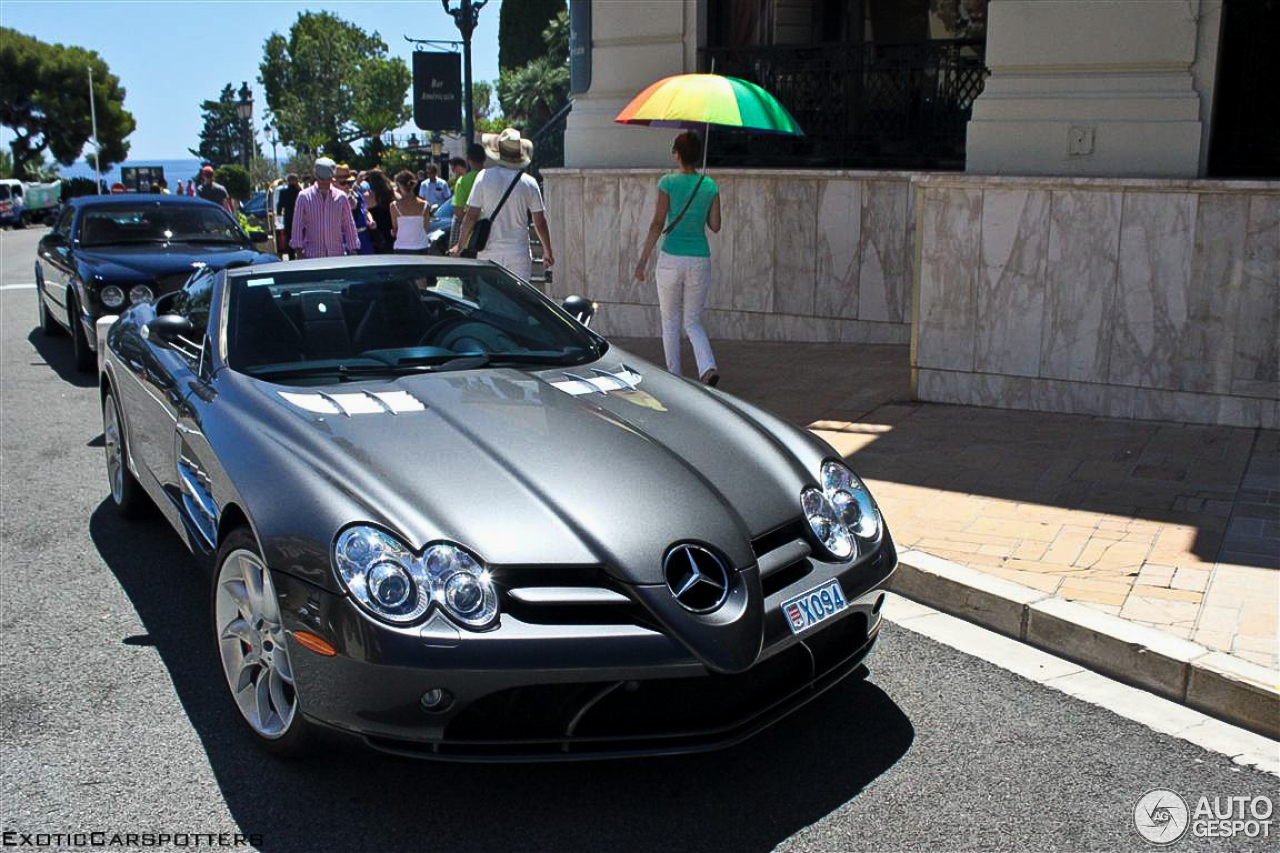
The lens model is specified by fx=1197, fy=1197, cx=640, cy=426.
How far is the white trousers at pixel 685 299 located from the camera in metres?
8.15

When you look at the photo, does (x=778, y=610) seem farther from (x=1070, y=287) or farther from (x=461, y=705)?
(x=1070, y=287)

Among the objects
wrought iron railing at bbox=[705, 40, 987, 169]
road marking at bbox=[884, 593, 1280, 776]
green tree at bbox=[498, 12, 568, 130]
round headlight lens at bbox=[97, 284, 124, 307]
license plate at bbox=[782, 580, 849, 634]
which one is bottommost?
road marking at bbox=[884, 593, 1280, 776]

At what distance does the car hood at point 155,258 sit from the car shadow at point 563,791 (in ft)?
23.8

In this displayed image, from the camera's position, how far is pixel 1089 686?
13.5ft

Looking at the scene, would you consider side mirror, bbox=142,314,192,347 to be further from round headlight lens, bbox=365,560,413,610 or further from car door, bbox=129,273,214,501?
round headlight lens, bbox=365,560,413,610

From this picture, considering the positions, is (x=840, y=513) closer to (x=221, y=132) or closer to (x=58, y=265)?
(x=58, y=265)

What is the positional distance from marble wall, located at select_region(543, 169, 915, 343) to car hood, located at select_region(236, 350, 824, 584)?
233 inches

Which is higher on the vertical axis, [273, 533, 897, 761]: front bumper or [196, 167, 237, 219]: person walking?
[196, 167, 237, 219]: person walking

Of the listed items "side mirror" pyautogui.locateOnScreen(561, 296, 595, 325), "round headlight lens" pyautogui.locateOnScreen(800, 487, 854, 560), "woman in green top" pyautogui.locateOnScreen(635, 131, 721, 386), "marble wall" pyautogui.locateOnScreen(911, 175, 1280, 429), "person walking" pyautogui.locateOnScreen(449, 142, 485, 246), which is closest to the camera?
"round headlight lens" pyautogui.locateOnScreen(800, 487, 854, 560)

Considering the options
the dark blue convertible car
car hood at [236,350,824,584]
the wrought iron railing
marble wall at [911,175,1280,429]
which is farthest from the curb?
Answer: the dark blue convertible car

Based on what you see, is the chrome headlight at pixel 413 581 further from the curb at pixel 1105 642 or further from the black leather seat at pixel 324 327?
the curb at pixel 1105 642

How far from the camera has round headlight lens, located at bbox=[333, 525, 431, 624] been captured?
10.1 feet

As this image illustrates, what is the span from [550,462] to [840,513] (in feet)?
3.10

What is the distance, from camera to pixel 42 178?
2943 inches
